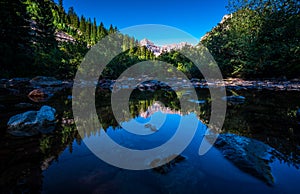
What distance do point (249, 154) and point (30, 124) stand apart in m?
3.92

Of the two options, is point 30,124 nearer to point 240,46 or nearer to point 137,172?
point 137,172

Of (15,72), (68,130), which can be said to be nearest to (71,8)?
(15,72)

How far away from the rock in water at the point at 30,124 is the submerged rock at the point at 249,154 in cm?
324

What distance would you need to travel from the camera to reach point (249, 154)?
7.02 ft

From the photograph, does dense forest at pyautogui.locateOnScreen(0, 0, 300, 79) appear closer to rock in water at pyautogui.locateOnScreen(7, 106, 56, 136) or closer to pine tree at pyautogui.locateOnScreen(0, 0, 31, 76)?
pine tree at pyautogui.locateOnScreen(0, 0, 31, 76)

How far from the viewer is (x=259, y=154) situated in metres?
2.17

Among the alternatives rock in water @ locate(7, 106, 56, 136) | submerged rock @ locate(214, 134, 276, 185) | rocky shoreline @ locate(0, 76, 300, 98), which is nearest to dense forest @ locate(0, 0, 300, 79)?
rocky shoreline @ locate(0, 76, 300, 98)

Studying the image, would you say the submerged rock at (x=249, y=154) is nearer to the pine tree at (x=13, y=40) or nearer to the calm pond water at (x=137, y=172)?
the calm pond water at (x=137, y=172)

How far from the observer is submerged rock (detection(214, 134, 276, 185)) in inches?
70.4

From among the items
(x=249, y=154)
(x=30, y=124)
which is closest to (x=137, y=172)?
(x=249, y=154)

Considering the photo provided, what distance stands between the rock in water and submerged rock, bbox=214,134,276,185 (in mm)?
3239

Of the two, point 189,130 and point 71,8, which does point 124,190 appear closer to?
point 189,130

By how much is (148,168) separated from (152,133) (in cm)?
131

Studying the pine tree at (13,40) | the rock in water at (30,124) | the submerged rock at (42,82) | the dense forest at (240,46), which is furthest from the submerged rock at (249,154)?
the pine tree at (13,40)
